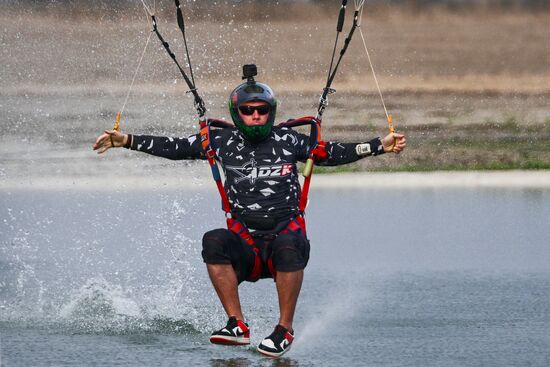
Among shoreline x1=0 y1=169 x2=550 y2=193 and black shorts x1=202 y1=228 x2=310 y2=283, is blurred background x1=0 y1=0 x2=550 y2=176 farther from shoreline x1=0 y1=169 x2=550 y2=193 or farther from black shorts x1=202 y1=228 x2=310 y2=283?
black shorts x1=202 y1=228 x2=310 y2=283

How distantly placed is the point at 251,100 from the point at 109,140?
859mm

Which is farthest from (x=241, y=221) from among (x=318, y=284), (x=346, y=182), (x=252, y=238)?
(x=346, y=182)

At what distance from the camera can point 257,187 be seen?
922cm

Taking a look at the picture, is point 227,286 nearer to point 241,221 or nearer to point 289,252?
point 289,252

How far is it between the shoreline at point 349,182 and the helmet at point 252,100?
978 centimetres

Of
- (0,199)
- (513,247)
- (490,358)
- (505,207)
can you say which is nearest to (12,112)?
(0,199)

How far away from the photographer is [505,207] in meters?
16.8

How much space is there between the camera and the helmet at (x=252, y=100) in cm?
920

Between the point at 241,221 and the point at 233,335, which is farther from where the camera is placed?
the point at 241,221

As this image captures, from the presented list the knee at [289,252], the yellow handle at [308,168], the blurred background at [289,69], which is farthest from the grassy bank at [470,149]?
the knee at [289,252]

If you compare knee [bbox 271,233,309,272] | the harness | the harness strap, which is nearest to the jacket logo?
the harness

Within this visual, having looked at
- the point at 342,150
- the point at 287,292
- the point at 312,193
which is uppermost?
the point at 312,193

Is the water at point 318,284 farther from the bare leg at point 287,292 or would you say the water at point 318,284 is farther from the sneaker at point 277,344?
the bare leg at point 287,292

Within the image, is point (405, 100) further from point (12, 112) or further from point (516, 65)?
point (12, 112)
